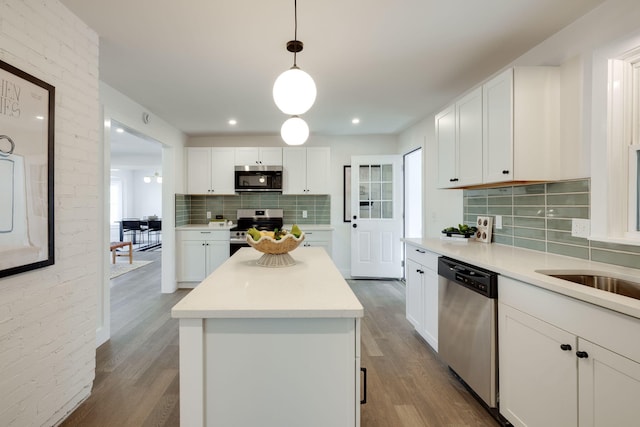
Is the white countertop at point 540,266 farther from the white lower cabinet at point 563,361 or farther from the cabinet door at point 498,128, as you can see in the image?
the cabinet door at point 498,128

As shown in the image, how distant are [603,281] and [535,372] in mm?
604

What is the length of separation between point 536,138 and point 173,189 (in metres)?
4.21

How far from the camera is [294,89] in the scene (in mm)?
1510

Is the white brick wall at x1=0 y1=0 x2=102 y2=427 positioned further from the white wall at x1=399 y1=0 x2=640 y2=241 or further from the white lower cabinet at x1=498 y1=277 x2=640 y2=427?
the white wall at x1=399 y1=0 x2=640 y2=241

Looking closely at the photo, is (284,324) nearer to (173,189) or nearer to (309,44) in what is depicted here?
(309,44)

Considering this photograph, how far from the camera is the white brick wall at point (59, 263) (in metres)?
1.49

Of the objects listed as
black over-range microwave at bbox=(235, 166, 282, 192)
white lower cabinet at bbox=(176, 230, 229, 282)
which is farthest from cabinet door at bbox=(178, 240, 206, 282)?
black over-range microwave at bbox=(235, 166, 282, 192)

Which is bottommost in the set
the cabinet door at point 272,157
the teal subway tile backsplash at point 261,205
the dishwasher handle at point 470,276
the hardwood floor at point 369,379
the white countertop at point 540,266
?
the hardwood floor at point 369,379

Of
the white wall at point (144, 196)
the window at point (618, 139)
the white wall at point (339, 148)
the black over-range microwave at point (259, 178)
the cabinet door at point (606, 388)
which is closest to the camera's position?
the cabinet door at point (606, 388)

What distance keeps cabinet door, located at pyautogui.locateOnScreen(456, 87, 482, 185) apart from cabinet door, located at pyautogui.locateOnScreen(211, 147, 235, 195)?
330 cm

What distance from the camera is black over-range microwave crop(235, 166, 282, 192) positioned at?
4688mm

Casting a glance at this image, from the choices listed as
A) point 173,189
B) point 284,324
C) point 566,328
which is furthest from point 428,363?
point 173,189

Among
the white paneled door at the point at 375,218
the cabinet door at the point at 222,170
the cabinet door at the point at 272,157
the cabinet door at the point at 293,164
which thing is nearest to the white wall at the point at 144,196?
the cabinet door at the point at 222,170

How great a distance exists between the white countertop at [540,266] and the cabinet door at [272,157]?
282 centimetres
